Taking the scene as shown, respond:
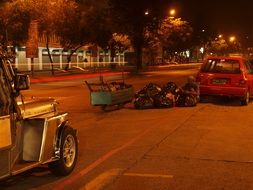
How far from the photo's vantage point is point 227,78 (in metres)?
17.7

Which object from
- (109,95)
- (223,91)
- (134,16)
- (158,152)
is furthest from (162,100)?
(134,16)

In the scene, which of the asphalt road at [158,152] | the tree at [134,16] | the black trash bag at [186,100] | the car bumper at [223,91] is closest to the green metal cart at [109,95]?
the asphalt road at [158,152]

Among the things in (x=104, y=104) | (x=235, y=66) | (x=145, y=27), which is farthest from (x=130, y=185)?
(x=145, y=27)

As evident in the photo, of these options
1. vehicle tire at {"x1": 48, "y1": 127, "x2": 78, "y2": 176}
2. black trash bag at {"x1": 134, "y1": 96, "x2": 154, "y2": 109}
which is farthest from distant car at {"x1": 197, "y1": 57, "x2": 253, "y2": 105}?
vehicle tire at {"x1": 48, "y1": 127, "x2": 78, "y2": 176}

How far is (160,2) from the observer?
6134cm

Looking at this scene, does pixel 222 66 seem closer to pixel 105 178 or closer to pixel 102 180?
pixel 105 178

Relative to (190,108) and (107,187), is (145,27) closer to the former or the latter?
(190,108)

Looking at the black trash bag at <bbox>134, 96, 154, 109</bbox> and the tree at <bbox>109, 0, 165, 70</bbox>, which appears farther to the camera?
the tree at <bbox>109, 0, 165, 70</bbox>

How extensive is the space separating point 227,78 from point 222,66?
497mm

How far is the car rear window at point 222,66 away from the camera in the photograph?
58.2ft

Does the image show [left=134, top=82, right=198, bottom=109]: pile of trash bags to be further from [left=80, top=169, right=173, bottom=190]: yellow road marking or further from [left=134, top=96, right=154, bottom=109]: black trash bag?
[left=80, top=169, right=173, bottom=190]: yellow road marking

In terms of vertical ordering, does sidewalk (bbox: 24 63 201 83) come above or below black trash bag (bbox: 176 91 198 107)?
below

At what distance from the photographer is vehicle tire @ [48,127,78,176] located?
749 centimetres

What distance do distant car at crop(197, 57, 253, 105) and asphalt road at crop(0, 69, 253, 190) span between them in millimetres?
1588
